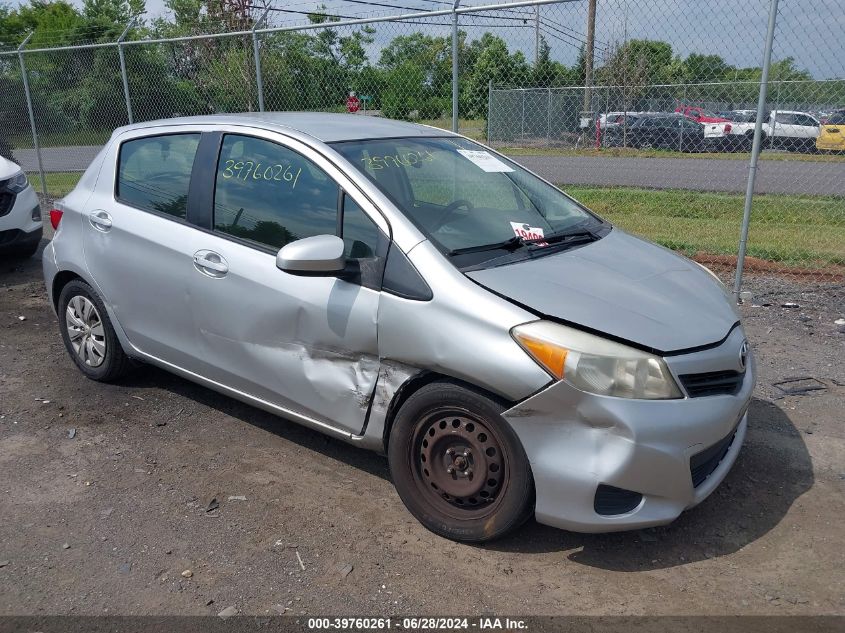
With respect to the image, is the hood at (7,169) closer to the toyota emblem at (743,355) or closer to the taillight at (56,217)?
the taillight at (56,217)

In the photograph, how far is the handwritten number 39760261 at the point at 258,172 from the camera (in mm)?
3773

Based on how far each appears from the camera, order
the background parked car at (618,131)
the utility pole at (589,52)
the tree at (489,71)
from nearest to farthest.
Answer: the utility pole at (589,52), the tree at (489,71), the background parked car at (618,131)

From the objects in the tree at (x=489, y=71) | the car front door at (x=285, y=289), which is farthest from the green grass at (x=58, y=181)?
the car front door at (x=285, y=289)

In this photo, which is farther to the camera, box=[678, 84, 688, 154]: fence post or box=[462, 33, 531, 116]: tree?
box=[678, 84, 688, 154]: fence post

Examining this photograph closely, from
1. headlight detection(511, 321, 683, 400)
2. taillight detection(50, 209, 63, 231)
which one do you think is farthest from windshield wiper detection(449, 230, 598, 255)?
taillight detection(50, 209, 63, 231)

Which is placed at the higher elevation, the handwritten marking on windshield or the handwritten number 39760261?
the handwritten marking on windshield

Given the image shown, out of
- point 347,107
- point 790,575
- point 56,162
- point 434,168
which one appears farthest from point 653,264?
point 56,162

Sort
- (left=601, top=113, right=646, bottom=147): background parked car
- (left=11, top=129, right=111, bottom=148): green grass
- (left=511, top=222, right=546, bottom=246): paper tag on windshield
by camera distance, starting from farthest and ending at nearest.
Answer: (left=11, top=129, right=111, bottom=148): green grass → (left=601, top=113, right=646, bottom=147): background parked car → (left=511, top=222, right=546, bottom=246): paper tag on windshield

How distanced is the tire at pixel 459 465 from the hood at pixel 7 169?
21.2 ft

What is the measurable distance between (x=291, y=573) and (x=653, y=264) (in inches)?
86.2

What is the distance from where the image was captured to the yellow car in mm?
8602

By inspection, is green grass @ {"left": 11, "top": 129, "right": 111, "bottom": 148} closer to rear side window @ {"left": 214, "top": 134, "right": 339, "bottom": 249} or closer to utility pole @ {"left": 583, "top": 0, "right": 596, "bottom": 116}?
utility pole @ {"left": 583, "top": 0, "right": 596, "bottom": 116}

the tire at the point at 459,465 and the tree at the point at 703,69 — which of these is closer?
the tire at the point at 459,465

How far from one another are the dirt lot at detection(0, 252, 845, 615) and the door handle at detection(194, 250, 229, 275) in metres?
1.01
